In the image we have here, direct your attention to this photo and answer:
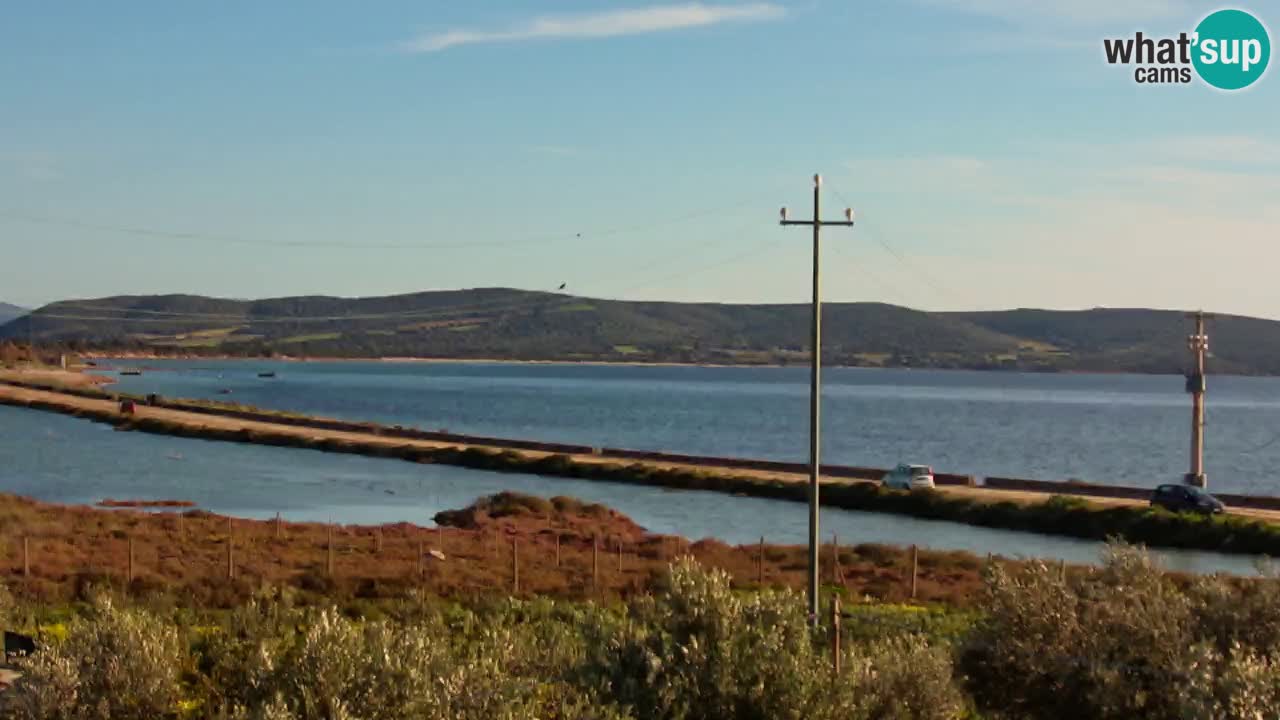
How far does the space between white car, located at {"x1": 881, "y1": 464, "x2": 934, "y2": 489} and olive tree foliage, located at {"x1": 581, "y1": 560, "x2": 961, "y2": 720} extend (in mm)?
57302

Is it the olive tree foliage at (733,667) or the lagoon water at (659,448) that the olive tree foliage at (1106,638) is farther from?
the lagoon water at (659,448)

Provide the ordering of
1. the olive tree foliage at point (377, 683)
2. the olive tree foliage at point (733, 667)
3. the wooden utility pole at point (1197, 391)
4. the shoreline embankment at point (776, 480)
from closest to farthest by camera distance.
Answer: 1. the olive tree foliage at point (377, 683)
2. the olive tree foliage at point (733, 667)
3. the shoreline embankment at point (776, 480)
4. the wooden utility pole at point (1197, 391)

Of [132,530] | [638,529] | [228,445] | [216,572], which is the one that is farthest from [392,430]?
[216,572]

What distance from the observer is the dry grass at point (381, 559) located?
110 ft

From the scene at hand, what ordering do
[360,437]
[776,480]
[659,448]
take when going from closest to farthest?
1. [776,480]
2. [360,437]
3. [659,448]

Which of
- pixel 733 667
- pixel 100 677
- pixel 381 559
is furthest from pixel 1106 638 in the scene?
pixel 381 559

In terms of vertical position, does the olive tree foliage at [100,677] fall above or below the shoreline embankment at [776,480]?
above

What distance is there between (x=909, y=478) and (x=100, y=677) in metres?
61.4

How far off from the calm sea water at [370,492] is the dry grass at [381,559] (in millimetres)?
7430

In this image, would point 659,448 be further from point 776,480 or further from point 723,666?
point 723,666

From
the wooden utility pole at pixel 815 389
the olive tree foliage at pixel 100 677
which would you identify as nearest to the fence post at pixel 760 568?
the wooden utility pole at pixel 815 389

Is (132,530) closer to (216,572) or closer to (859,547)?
(216,572)

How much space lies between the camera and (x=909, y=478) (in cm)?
7238

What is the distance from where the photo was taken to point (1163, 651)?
16.0 m
